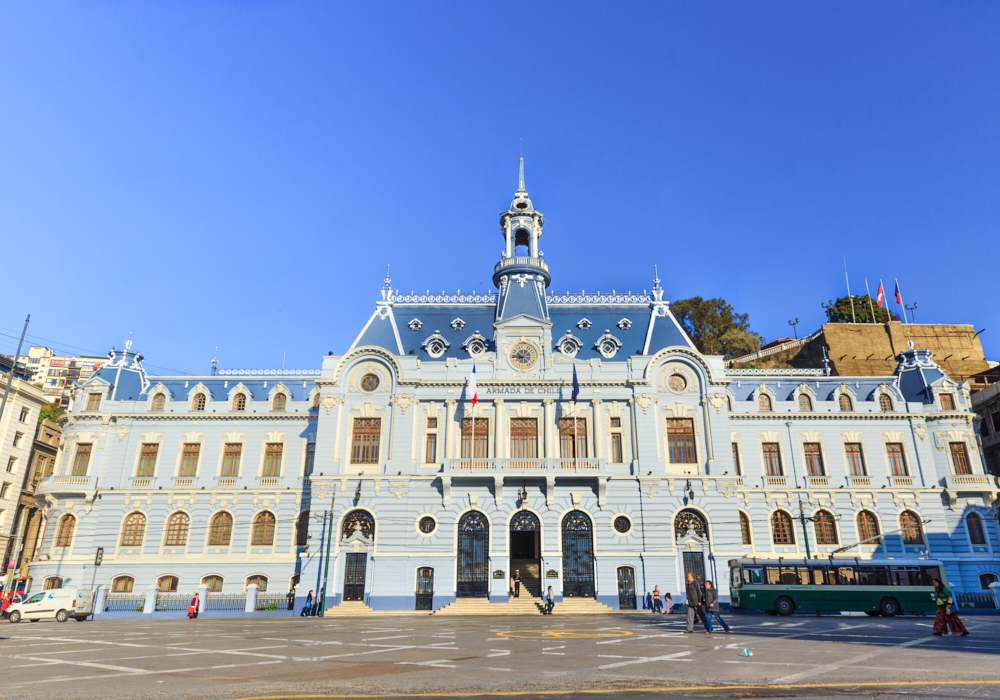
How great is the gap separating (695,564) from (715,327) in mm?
42695

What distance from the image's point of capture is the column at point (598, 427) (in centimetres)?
4247

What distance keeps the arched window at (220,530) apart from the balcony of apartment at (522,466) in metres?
16.1

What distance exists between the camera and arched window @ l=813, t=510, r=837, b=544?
147 ft

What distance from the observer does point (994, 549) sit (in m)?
44.2

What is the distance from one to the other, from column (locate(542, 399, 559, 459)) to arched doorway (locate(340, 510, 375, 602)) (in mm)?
11655

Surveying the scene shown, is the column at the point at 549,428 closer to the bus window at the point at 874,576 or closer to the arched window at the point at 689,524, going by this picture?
the arched window at the point at 689,524

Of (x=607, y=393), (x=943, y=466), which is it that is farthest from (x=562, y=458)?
(x=943, y=466)

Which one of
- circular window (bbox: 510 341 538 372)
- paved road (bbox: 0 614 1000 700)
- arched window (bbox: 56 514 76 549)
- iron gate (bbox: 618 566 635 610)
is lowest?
paved road (bbox: 0 614 1000 700)

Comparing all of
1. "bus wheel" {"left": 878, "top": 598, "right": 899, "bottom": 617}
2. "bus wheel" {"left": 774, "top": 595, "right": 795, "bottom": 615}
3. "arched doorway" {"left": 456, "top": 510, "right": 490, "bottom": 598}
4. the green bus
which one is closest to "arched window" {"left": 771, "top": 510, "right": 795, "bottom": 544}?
the green bus

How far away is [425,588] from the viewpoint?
132 feet

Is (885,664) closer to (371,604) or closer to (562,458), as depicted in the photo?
(562,458)

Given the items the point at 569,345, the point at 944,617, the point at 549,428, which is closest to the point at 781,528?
the point at 549,428

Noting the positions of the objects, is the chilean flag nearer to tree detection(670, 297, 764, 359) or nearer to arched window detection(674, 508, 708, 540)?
arched window detection(674, 508, 708, 540)

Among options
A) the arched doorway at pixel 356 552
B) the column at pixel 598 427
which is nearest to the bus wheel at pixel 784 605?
the column at pixel 598 427
